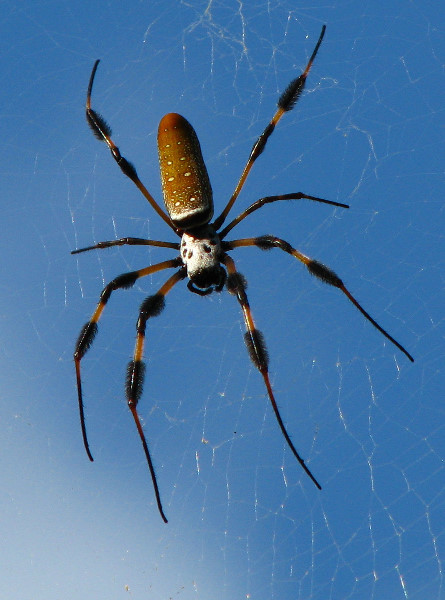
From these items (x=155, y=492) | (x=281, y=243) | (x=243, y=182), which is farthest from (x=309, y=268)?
(x=155, y=492)

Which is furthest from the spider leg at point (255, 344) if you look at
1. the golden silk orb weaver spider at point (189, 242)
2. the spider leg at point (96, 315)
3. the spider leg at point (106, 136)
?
the spider leg at point (106, 136)

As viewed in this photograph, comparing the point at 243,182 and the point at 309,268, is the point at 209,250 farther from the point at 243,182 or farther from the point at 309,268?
the point at 309,268

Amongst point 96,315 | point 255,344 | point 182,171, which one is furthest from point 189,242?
point 255,344

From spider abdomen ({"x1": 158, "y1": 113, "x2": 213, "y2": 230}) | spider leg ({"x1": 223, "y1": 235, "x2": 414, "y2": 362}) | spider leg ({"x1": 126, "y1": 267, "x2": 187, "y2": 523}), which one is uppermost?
spider abdomen ({"x1": 158, "y1": 113, "x2": 213, "y2": 230})

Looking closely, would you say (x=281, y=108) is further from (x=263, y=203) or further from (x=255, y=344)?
(x=255, y=344)

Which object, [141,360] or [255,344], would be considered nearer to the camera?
[255,344]

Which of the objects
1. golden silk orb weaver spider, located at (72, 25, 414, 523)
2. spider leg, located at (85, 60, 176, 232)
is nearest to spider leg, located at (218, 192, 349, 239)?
golden silk orb weaver spider, located at (72, 25, 414, 523)

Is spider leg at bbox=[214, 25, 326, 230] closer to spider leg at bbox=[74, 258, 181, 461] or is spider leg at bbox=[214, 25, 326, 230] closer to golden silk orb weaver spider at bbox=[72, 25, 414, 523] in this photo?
golden silk orb weaver spider at bbox=[72, 25, 414, 523]
